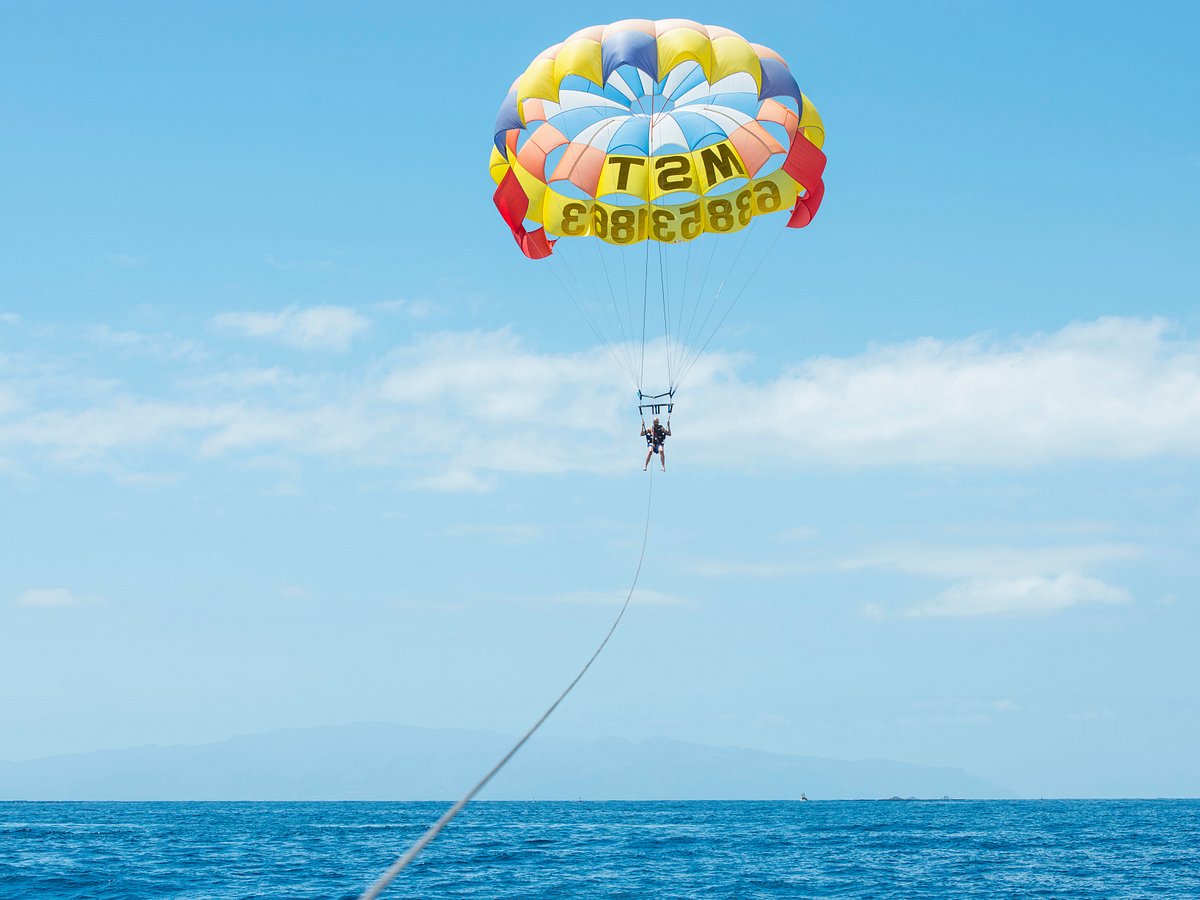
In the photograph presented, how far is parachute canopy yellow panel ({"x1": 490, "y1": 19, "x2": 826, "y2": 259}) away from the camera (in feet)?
68.9

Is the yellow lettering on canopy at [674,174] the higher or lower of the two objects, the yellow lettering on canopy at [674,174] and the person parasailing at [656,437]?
the higher

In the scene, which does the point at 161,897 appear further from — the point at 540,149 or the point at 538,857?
the point at 540,149

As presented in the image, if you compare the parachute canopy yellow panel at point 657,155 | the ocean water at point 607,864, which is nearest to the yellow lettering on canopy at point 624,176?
the parachute canopy yellow panel at point 657,155

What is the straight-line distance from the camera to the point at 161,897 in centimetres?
2555

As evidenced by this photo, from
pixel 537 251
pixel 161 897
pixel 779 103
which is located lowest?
pixel 161 897

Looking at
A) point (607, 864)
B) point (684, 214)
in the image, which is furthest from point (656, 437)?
point (607, 864)

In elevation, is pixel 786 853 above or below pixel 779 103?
below

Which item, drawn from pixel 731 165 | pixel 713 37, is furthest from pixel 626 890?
pixel 713 37

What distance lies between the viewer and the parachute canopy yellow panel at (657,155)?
21.0 m

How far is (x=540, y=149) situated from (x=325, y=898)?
54.5 ft

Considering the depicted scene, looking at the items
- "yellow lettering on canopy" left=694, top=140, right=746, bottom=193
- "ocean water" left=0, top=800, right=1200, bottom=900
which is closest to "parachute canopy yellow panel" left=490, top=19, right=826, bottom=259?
"yellow lettering on canopy" left=694, top=140, right=746, bottom=193

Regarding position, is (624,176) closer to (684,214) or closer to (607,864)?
(684,214)

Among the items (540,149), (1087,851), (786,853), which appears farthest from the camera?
(1087,851)

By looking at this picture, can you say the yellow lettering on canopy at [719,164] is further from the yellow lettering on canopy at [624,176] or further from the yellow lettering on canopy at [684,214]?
the yellow lettering on canopy at [624,176]
